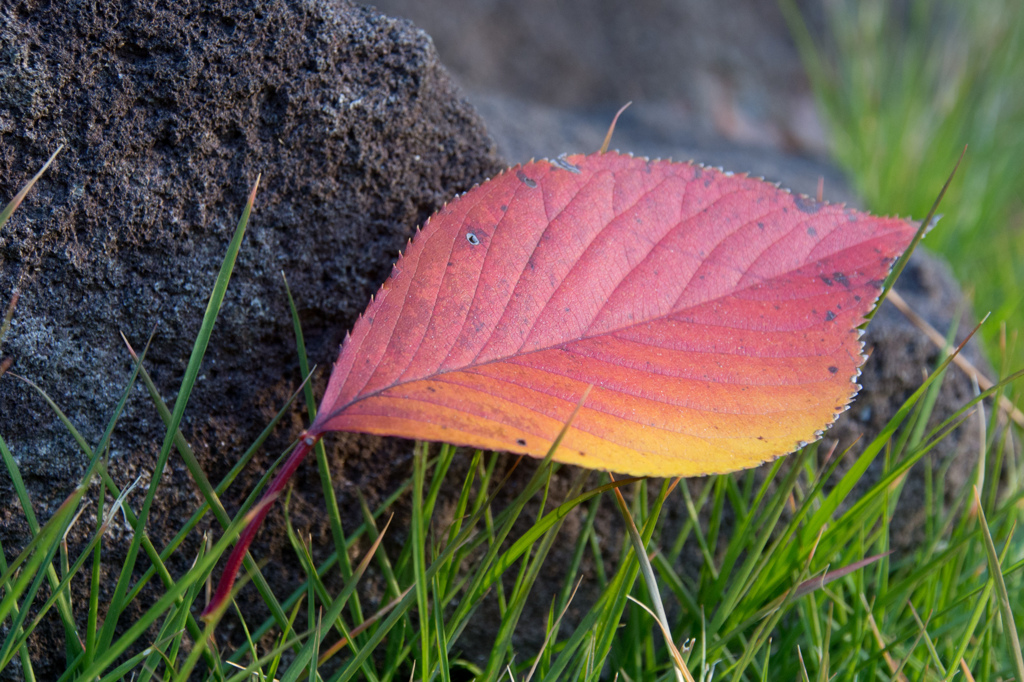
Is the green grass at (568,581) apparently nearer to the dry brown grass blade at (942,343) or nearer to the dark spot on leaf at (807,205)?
the dry brown grass blade at (942,343)

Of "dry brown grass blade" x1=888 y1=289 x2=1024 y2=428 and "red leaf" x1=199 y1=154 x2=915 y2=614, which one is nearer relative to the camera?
"red leaf" x1=199 y1=154 x2=915 y2=614

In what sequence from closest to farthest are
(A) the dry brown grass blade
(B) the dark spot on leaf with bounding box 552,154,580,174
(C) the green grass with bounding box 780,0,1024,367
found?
(B) the dark spot on leaf with bounding box 552,154,580,174, (A) the dry brown grass blade, (C) the green grass with bounding box 780,0,1024,367

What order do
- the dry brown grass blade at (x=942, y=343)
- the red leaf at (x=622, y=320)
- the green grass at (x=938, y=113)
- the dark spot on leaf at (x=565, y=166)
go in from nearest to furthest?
the red leaf at (x=622, y=320) < the dark spot on leaf at (x=565, y=166) < the dry brown grass blade at (x=942, y=343) < the green grass at (x=938, y=113)

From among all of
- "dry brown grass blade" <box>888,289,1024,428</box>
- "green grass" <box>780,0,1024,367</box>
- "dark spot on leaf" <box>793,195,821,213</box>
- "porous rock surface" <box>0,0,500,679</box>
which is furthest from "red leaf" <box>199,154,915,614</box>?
"green grass" <box>780,0,1024,367</box>

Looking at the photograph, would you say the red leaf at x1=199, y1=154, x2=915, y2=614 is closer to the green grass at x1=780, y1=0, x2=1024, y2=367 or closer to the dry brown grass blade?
Answer: the dry brown grass blade

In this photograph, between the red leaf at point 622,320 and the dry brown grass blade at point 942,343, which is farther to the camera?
the dry brown grass blade at point 942,343

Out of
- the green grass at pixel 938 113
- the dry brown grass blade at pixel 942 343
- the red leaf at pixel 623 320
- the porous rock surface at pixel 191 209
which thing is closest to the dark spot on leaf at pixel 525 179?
the red leaf at pixel 623 320

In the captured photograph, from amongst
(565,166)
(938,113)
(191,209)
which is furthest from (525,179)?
(938,113)

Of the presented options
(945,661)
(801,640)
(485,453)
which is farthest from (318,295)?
(945,661)
